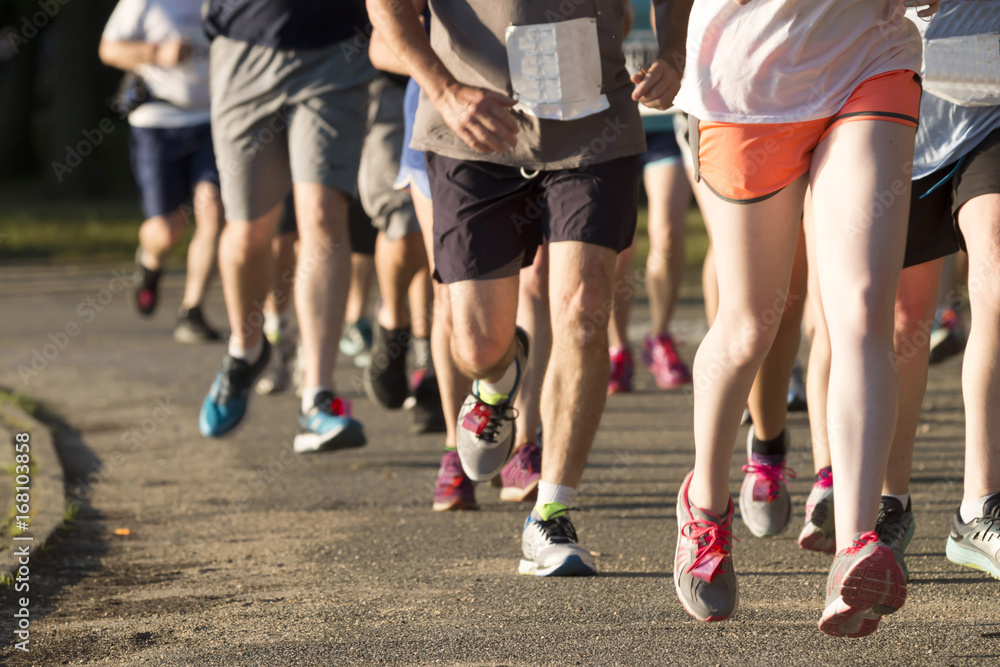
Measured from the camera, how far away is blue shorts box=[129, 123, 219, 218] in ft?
30.0

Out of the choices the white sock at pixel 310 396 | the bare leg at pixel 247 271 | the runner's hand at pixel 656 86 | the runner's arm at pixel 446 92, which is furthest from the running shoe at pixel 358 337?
the runner's hand at pixel 656 86

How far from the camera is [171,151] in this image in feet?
30.2

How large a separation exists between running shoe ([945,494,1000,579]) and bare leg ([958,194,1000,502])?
0.22 ft

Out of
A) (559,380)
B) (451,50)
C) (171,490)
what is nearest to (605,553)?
(559,380)

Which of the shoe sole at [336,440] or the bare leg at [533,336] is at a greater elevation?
the bare leg at [533,336]

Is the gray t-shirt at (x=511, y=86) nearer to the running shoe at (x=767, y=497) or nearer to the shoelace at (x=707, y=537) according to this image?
the running shoe at (x=767, y=497)

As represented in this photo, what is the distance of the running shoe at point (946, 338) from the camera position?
7.68m

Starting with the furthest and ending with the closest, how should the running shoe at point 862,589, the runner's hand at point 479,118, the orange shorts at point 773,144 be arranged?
the runner's hand at point 479,118 < the orange shorts at point 773,144 < the running shoe at point 862,589

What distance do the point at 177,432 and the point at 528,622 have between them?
3440 millimetres

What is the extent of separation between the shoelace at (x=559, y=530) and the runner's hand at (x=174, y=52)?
4371 millimetres

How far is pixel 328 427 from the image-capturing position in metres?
5.48

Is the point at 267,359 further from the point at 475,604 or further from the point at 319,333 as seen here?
the point at 475,604

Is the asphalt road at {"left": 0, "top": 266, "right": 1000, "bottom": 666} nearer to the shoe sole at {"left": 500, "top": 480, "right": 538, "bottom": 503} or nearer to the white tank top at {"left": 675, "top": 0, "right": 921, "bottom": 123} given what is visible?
the shoe sole at {"left": 500, "top": 480, "right": 538, "bottom": 503}

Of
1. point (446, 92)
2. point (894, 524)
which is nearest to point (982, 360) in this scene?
point (894, 524)
